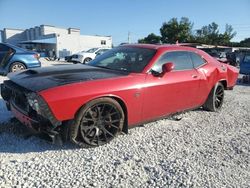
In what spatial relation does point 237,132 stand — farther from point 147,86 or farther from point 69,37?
point 69,37

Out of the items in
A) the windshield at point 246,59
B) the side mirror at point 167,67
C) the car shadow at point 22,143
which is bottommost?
the car shadow at point 22,143

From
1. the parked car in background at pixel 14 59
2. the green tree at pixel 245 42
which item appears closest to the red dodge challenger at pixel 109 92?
the parked car in background at pixel 14 59

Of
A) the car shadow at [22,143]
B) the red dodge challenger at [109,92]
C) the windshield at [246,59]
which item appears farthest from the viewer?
the windshield at [246,59]

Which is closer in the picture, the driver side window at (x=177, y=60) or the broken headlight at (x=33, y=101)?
the broken headlight at (x=33, y=101)

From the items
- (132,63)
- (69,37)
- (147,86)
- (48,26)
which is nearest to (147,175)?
(147,86)

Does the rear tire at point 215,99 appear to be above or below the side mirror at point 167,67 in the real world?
below

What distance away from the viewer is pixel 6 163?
3.34 metres

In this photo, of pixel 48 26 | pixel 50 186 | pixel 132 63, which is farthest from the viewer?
pixel 48 26

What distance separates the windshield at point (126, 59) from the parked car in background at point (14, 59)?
5464 mm

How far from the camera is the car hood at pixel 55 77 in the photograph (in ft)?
12.0

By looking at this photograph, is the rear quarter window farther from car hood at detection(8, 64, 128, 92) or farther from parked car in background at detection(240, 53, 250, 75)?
parked car in background at detection(240, 53, 250, 75)

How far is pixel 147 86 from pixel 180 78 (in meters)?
0.89

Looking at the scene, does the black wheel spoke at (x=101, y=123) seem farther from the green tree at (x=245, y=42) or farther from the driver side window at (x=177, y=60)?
the green tree at (x=245, y=42)

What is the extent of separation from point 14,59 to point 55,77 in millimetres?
6614
